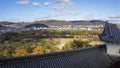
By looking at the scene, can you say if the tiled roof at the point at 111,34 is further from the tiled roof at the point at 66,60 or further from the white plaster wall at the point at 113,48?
the tiled roof at the point at 66,60

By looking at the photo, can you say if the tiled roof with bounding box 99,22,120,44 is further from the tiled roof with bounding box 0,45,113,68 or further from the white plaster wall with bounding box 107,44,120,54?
the tiled roof with bounding box 0,45,113,68

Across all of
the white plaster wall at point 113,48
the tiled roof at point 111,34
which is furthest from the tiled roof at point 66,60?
the tiled roof at point 111,34

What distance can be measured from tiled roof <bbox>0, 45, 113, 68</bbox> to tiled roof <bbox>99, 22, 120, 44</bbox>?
2095 mm

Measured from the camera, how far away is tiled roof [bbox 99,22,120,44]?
29.2m

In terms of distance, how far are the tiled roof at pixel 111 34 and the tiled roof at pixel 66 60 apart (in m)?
2.09

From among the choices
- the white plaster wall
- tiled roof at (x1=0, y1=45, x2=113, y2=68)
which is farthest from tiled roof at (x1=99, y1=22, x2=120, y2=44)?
tiled roof at (x1=0, y1=45, x2=113, y2=68)

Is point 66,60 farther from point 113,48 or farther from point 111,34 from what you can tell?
point 111,34

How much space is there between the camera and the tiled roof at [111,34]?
2922 cm

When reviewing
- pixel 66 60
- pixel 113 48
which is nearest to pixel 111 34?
pixel 113 48

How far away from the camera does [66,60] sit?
2020 cm

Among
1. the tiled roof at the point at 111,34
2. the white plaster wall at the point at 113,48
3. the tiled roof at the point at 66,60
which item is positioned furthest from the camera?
the tiled roof at the point at 111,34

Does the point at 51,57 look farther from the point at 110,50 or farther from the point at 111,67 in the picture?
the point at 110,50

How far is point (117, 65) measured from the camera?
955 inches

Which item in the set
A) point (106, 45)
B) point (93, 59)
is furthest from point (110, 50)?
point (93, 59)
